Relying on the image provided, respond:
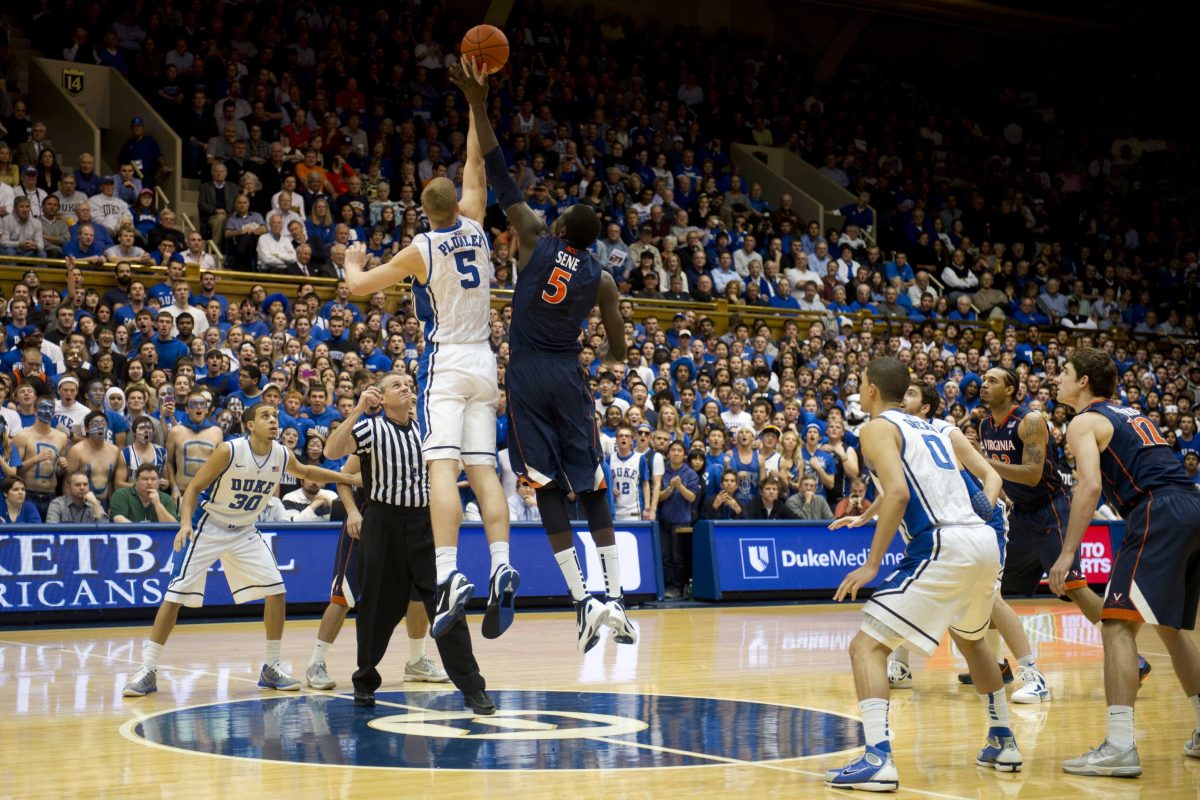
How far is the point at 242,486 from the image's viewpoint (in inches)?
382

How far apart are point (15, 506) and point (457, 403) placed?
25.0 feet

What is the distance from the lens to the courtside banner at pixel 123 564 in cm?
1302

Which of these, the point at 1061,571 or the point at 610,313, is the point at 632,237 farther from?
the point at 1061,571

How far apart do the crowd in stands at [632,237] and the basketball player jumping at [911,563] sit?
28.5ft

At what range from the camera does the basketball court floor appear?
6316 millimetres

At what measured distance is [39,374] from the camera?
46.3 ft

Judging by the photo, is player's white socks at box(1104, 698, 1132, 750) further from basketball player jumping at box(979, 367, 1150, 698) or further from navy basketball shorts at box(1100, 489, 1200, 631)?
basketball player jumping at box(979, 367, 1150, 698)

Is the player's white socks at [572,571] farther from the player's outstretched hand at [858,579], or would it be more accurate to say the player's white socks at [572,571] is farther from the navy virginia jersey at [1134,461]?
the navy virginia jersey at [1134,461]

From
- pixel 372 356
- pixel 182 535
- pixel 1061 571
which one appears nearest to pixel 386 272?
pixel 182 535

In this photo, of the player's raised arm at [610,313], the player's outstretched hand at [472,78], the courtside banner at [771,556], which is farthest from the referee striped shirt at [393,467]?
the courtside banner at [771,556]

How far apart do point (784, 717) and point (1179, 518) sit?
2562 mm

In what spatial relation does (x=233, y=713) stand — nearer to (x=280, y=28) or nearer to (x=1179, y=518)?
(x=1179, y=518)

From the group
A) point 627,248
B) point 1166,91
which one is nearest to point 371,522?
point 627,248

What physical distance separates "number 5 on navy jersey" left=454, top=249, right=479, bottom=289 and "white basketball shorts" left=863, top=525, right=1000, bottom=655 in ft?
8.54
